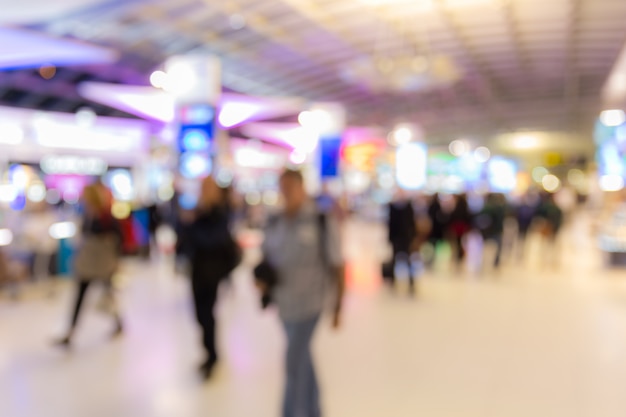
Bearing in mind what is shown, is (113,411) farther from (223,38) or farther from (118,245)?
(223,38)

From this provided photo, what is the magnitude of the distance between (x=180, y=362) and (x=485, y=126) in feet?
111

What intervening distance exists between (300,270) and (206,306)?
1.59m

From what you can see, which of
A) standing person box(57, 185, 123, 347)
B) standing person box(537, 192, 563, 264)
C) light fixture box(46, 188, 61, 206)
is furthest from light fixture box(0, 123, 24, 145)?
standing person box(537, 192, 563, 264)

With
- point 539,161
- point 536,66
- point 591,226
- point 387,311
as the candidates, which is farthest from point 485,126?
point 387,311

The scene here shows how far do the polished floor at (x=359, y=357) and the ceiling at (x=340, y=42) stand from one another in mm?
7568

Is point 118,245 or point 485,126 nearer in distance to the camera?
point 118,245

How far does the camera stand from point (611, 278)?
9070 mm

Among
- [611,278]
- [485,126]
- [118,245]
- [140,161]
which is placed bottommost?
[611,278]

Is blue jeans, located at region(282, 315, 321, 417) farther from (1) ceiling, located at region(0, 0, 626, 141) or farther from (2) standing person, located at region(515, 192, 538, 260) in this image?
(1) ceiling, located at region(0, 0, 626, 141)

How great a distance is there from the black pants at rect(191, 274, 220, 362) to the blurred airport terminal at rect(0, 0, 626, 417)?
→ 22mm

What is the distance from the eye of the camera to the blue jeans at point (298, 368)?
9.35 ft

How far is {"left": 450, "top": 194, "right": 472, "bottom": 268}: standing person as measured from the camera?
9562 mm

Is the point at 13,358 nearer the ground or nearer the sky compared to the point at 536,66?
nearer the ground

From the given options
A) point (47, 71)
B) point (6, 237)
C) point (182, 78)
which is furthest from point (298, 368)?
point (47, 71)
